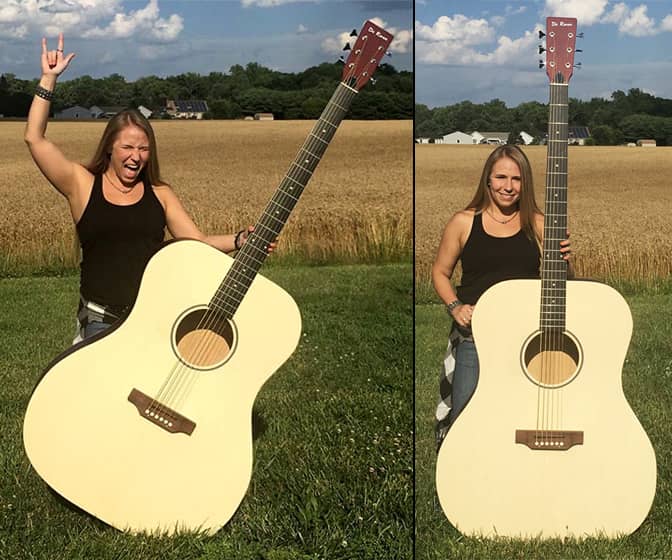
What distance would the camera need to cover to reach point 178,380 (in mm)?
3875

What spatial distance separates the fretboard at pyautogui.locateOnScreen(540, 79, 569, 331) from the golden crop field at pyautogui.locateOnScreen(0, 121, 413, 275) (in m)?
1.52

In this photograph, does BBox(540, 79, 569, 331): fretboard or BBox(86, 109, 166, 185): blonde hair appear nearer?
BBox(540, 79, 569, 331): fretboard

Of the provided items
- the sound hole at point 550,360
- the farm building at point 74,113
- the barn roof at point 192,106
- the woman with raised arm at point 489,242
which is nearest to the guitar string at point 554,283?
the sound hole at point 550,360

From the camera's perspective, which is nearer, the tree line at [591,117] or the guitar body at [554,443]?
the guitar body at [554,443]

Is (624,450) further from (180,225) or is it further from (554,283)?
(180,225)

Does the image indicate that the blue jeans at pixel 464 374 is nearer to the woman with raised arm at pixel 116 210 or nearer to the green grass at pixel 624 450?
the green grass at pixel 624 450

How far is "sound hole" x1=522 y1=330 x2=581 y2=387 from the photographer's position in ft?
13.0

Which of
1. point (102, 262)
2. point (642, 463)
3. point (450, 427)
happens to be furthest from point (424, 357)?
point (102, 262)

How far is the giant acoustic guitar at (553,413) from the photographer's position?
3879 millimetres

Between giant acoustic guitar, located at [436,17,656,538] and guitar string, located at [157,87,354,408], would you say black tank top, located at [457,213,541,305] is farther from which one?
guitar string, located at [157,87,354,408]

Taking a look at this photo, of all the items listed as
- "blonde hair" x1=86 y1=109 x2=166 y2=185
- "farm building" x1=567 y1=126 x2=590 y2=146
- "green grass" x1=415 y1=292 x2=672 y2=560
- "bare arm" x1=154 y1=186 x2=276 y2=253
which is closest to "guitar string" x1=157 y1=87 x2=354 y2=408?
"bare arm" x1=154 y1=186 x2=276 y2=253

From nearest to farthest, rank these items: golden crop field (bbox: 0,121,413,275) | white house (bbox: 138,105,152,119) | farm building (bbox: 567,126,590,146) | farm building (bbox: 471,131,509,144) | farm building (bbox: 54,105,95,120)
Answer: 1. farm building (bbox: 54,105,95,120)
2. white house (bbox: 138,105,152,119)
3. farm building (bbox: 567,126,590,146)
4. farm building (bbox: 471,131,509,144)
5. golden crop field (bbox: 0,121,413,275)

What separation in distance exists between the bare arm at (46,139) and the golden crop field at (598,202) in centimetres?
184

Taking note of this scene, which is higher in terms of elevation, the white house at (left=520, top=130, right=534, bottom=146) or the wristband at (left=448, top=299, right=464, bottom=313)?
the white house at (left=520, top=130, right=534, bottom=146)
